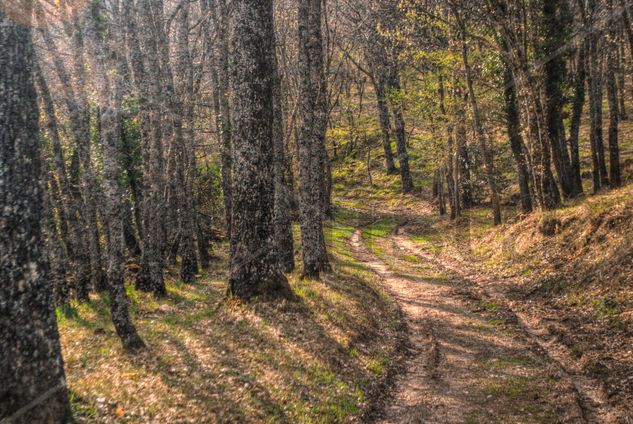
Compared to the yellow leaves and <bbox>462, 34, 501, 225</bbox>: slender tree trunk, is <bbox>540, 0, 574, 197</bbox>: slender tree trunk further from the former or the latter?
the yellow leaves

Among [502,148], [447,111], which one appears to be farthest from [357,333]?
[502,148]

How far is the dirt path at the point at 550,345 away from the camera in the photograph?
323 inches

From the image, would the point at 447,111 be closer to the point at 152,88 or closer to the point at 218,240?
the point at 218,240

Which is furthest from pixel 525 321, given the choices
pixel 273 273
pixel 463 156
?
pixel 463 156

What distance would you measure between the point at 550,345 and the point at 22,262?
1106 cm

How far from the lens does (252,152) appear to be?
11.2 m

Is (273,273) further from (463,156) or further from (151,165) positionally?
(463,156)

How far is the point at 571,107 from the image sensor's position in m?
26.7

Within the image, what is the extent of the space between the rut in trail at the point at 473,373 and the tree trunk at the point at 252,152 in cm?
413

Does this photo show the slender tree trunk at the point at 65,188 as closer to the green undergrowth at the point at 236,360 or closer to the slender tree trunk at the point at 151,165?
the green undergrowth at the point at 236,360

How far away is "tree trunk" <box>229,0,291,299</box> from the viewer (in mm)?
11156

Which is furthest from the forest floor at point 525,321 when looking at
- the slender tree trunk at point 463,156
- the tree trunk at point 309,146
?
the slender tree trunk at point 463,156

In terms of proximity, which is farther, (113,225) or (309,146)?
(309,146)

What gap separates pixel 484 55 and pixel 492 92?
86.7 inches
